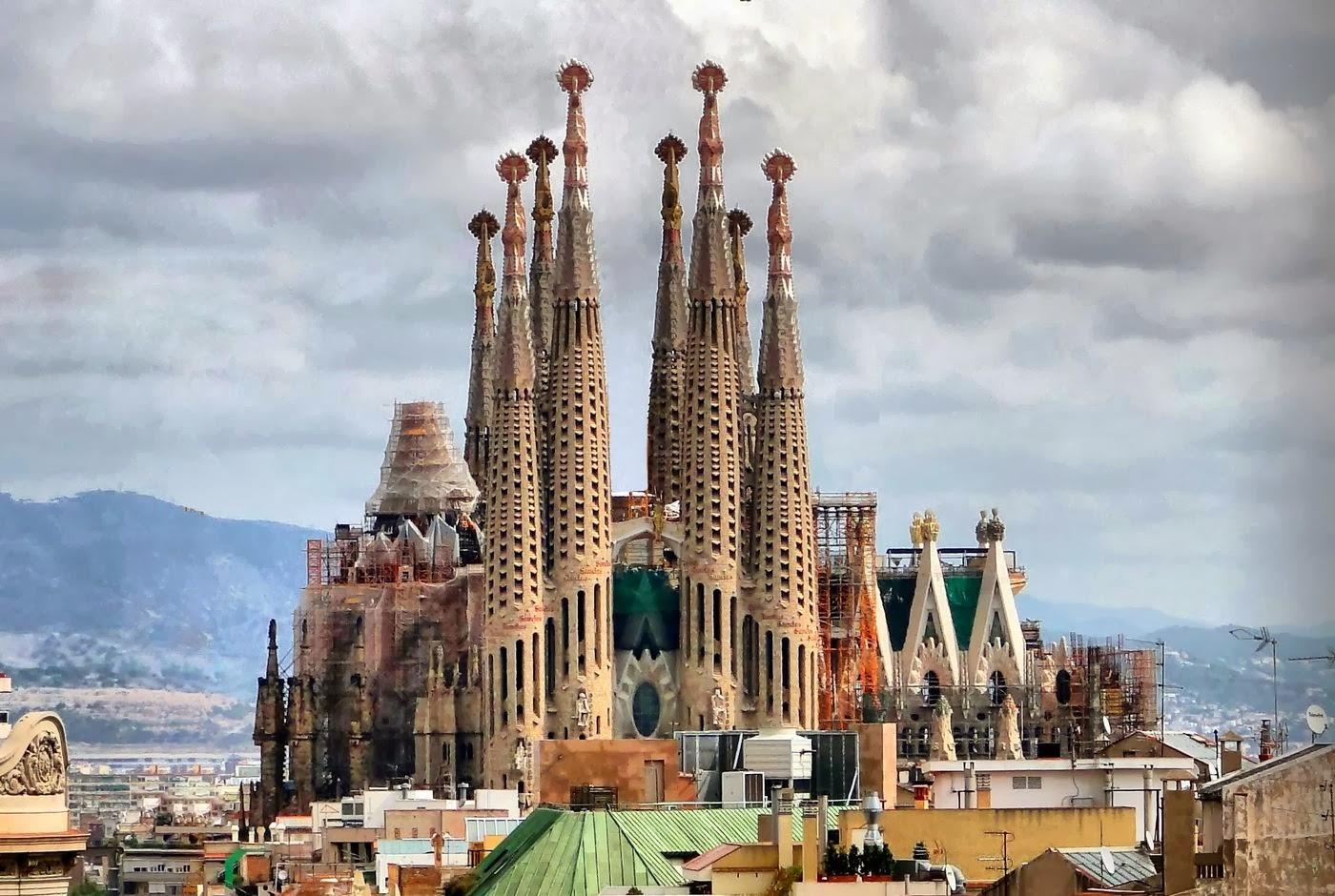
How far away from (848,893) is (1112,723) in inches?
3565

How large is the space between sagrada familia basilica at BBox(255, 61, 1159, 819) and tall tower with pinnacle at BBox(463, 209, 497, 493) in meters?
0.54

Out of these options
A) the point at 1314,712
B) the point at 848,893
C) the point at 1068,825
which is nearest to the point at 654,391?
the point at 1068,825

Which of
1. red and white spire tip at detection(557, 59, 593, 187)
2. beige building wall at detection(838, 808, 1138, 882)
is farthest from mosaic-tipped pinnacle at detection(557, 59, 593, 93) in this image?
beige building wall at detection(838, 808, 1138, 882)

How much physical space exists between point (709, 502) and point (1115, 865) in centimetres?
7646

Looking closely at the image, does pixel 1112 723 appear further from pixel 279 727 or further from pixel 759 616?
pixel 279 727

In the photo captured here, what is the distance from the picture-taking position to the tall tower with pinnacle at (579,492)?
12238 centimetres

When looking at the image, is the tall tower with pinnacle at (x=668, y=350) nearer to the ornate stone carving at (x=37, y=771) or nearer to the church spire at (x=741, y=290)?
the church spire at (x=741, y=290)

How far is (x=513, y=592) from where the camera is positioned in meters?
122

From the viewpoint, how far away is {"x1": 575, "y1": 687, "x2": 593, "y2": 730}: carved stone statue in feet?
399

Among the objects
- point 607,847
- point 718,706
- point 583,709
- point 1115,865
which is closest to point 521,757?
point 583,709

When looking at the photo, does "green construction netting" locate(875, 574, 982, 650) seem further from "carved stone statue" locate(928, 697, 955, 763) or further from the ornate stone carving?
the ornate stone carving

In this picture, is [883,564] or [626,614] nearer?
[626,614]

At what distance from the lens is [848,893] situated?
45375mm

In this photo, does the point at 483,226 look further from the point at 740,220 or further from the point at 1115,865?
the point at 1115,865
